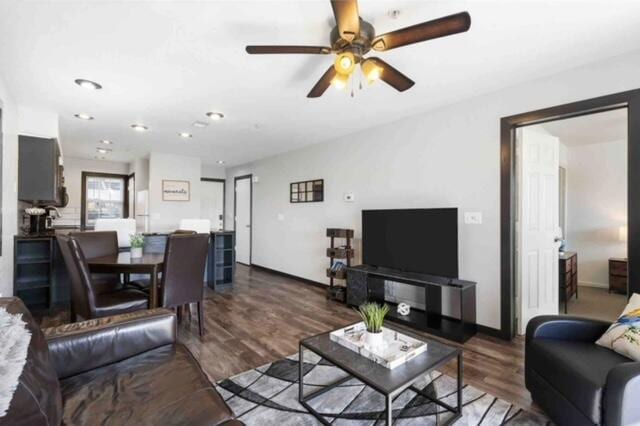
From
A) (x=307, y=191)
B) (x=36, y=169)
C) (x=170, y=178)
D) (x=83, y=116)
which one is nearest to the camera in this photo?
(x=36, y=169)

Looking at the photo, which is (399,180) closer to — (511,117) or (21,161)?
(511,117)

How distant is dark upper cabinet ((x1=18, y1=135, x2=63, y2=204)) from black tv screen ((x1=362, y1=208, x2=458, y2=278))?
3.69 m

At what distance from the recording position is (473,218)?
3.18m

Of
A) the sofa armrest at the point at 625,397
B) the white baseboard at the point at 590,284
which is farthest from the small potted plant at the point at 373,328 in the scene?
the white baseboard at the point at 590,284

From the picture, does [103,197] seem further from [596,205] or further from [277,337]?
[596,205]

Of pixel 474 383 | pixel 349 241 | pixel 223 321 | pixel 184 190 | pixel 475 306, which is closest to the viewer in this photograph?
pixel 474 383

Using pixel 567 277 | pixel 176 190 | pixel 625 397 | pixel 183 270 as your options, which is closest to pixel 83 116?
pixel 176 190

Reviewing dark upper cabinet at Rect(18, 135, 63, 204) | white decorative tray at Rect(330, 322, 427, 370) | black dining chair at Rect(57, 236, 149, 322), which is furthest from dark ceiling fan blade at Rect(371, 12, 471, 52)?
dark upper cabinet at Rect(18, 135, 63, 204)

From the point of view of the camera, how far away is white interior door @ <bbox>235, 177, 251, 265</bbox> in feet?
22.7

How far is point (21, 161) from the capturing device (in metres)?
3.42

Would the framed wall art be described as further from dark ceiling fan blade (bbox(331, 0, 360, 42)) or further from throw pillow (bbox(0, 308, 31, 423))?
throw pillow (bbox(0, 308, 31, 423))

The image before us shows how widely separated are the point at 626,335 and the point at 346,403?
5.20ft

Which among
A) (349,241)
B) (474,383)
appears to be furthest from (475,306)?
(349,241)

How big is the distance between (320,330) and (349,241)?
4.79ft
